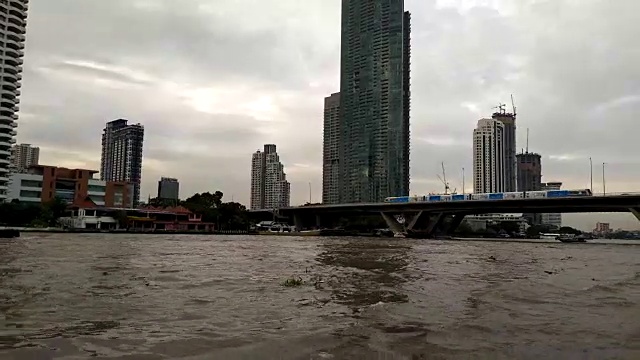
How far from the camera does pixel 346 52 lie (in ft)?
526

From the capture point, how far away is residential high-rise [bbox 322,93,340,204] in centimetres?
16650

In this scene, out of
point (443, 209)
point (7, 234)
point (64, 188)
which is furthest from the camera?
point (64, 188)

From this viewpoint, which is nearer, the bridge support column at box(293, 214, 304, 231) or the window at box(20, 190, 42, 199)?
the window at box(20, 190, 42, 199)

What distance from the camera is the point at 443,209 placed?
10200 centimetres

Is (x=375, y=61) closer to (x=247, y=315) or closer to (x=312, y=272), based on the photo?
(x=312, y=272)

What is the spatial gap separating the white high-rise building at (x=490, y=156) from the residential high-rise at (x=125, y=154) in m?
123

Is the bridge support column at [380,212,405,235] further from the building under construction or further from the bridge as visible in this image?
the building under construction

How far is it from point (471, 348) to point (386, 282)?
10352mm

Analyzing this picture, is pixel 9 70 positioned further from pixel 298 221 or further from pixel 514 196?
pixel 514 196

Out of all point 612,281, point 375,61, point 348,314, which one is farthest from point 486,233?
point 348,314

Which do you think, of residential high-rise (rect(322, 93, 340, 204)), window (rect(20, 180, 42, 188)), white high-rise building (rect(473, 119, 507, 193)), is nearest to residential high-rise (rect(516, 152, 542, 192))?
white high-rise building (rect(473, 119, 507, 193))

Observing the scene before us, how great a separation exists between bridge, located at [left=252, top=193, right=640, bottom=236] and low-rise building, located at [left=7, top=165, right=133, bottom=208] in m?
41.6

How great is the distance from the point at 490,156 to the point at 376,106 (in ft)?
131

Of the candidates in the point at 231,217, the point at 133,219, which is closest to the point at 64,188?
the point at 133,219
